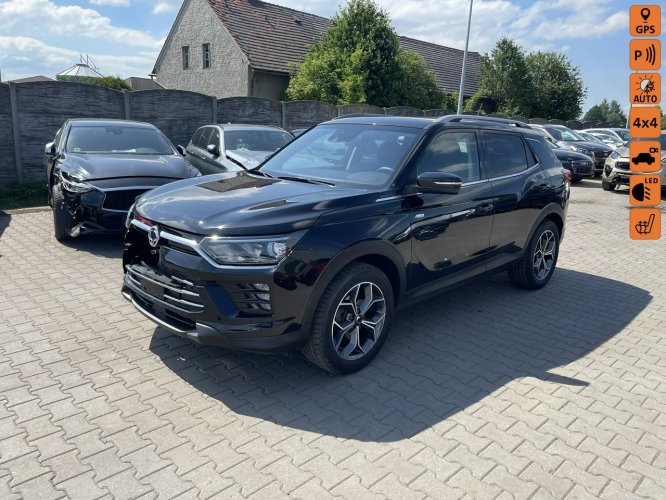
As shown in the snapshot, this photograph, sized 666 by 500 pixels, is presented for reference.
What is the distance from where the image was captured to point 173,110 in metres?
12.5

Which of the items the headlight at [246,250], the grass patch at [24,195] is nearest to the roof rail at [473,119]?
the headlight at [246,250]

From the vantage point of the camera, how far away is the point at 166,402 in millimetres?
3363

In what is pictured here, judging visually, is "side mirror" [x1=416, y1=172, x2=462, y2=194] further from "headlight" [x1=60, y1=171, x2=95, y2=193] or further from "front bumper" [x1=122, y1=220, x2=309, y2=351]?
"headlight" [x1=60, y1=171, x2=95, y2=193]

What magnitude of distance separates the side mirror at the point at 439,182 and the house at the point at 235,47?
2184cm

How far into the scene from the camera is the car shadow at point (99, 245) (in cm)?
669

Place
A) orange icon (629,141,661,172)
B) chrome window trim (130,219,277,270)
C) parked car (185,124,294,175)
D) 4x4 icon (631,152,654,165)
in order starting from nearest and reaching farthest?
1. chrome window trim (130,219,277,270)
2. parked car (185,124,294,175)
3. orange icon (629,141,661,172)
4. 4x4 icon (631,152,654,165)

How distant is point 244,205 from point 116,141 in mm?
5124

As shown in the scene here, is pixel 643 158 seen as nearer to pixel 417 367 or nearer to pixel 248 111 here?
pixel 248 111

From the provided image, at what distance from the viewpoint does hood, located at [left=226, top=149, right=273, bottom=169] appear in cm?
872

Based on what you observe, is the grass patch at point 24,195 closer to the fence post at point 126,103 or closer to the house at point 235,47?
the fence post at point 126,103

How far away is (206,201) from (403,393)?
1.92 metres

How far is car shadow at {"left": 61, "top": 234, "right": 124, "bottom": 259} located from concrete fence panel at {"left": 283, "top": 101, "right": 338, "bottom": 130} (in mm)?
8291

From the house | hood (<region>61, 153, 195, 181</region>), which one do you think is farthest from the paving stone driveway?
the house

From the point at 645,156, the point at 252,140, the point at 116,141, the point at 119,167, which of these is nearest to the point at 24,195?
the point at 116,141
